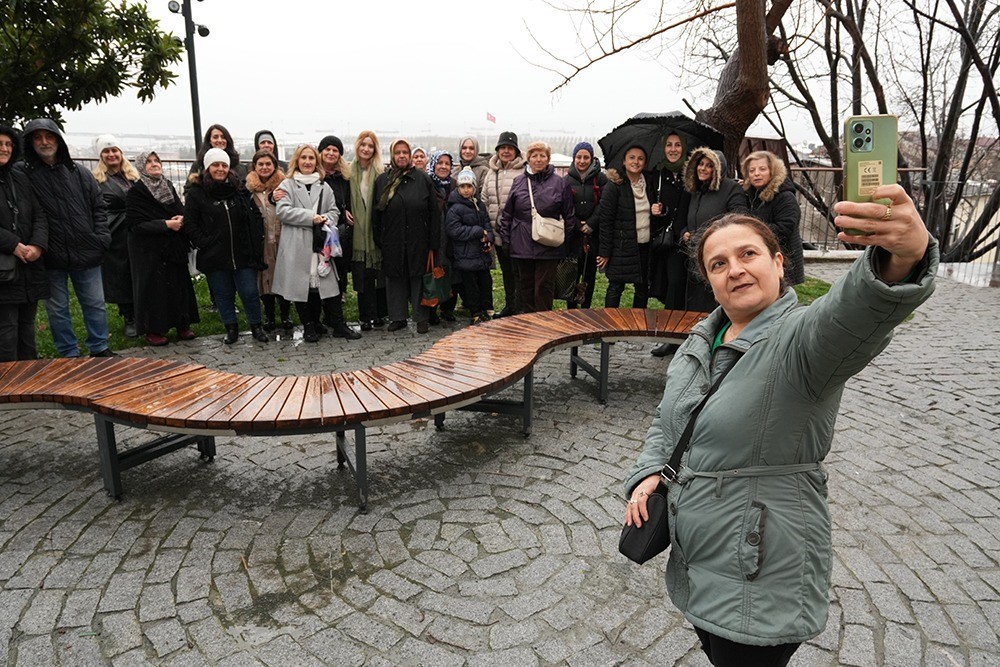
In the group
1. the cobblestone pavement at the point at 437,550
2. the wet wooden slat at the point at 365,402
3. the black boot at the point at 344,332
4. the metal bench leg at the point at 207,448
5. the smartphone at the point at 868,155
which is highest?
the smartphone at the point at 868,155

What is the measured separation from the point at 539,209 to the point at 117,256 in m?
4.36

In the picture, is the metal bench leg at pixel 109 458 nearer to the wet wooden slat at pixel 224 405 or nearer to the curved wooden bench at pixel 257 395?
the curved wooden bench at pixel 257 395

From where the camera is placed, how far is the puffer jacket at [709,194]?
5648mm

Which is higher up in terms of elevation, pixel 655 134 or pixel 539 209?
pixel 655 134

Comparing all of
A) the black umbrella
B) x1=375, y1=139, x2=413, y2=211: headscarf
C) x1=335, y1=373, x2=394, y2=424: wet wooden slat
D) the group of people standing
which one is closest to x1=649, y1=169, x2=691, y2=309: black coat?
the group of people standing

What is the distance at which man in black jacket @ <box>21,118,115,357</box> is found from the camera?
5.28 m

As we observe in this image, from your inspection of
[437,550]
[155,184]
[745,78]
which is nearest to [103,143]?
[155,184]

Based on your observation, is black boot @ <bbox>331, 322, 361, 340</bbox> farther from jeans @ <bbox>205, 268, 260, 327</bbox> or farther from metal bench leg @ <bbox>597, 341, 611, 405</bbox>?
metal bench leg @ <bbox>597, 341, 611, 405</bbox>

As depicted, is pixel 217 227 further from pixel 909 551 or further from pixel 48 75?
pixel 909 551

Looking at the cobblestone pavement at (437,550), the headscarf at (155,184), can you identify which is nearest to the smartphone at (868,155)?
the cobblestone pavement at (437,550)

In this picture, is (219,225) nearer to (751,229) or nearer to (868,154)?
(751,229)

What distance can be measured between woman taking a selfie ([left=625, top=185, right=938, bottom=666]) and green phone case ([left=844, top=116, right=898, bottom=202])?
0.63ft

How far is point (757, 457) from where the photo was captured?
1522 millimetres

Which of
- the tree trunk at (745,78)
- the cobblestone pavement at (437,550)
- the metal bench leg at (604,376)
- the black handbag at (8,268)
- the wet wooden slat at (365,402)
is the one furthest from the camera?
the tree trunk at (745,78)
